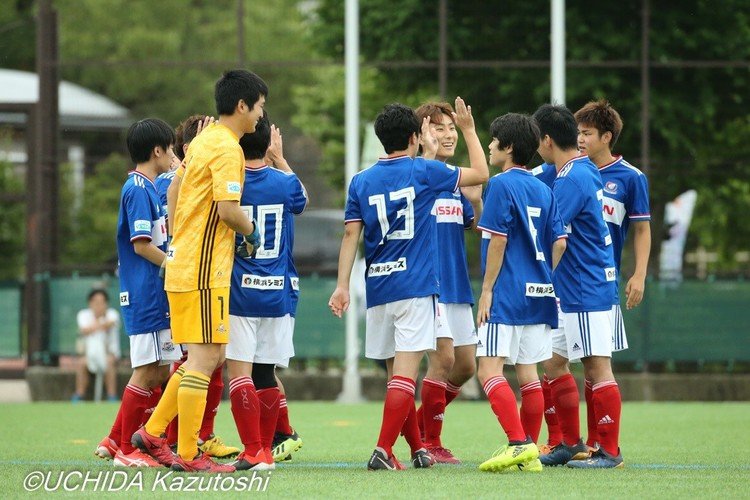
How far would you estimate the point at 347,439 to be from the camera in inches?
418

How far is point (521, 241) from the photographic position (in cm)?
799

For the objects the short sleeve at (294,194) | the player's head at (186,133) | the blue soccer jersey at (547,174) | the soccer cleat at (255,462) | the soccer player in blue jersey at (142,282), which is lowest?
the soccer cleat at (255,462)

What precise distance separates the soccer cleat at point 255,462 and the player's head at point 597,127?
2.73 metres

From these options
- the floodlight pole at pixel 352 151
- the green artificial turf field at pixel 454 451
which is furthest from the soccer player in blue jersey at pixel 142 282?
the floodlight pole at pixel 352 151

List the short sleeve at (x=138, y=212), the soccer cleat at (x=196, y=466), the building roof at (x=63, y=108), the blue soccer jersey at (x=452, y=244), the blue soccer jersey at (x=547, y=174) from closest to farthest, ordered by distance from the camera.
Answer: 1. the soccer cleat at (x=196, y=466)
2. the short sleeve at (x=138, y=212)
3. the blue soccer jersey at (x=452, y=244)
4. the blue soccer jersey at (x=547, y=174)
5. the building roof at (x=63, y=108)

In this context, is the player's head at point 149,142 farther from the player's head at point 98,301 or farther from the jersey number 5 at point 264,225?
the player's head at point 98,301

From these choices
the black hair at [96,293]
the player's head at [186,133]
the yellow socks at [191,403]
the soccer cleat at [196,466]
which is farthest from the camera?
the black hair at [96,293]

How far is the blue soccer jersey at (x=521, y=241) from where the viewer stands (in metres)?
7.89

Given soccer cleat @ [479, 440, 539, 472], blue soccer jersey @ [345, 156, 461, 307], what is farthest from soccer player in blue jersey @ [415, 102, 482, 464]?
soccer cleat @ [479, 440, 539, 472]

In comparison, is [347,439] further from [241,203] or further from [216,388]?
[241,203]

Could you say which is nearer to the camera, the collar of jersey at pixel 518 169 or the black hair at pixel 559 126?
the collar of jersey at pixel 518 169

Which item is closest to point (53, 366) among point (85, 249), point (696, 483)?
point (85, 249)

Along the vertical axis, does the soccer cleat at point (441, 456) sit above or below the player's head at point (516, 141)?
below

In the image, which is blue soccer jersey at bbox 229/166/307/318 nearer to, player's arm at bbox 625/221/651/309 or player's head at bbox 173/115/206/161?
player's head at bbox 173/115/206/161
